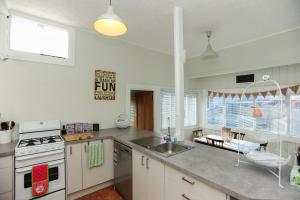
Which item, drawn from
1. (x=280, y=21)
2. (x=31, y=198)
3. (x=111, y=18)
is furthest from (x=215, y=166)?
(x=280, y=21)

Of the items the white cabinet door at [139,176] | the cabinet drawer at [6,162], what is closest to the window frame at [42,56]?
the cabinet drawer at [6,162]

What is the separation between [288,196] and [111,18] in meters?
1.92

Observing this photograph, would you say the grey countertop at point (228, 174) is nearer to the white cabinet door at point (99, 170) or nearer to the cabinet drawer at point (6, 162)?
the cabinet drawer at point (6, 162)

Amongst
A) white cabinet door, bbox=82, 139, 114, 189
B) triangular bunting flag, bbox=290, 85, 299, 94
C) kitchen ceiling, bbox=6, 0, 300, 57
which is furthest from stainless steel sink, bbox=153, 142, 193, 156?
triangular bunting flag, bbox=290, 85, 299, 94

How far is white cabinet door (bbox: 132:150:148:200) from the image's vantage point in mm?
1764

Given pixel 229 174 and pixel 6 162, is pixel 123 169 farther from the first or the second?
pixel 229 174

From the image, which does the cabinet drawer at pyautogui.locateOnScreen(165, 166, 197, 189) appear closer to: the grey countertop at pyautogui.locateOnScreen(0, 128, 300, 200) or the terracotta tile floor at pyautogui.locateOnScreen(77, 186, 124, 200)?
the grey countertop at pyautogui.locateOnScreen(0, 128, 300, 200)

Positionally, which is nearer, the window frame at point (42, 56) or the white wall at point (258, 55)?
the window frame at point (42, 56)

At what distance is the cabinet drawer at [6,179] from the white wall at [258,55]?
412cm

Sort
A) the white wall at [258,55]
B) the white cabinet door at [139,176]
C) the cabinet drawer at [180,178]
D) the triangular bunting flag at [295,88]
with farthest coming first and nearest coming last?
the triangular bunting flag at [295,88], the white wall at [258,55], the white cabinet door at [139,176], the cabinet drawer at [180,178]

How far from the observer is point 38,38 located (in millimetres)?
2379

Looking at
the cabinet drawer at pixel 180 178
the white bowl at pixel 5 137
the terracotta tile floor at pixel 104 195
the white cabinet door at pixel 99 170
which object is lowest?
the terracotta tile floor at pixel 104 195

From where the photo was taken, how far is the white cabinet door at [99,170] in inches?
88.4

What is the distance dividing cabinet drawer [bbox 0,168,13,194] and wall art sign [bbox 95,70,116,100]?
156 centimetres
